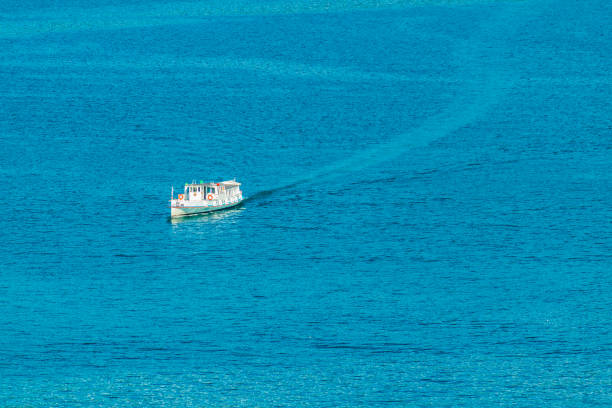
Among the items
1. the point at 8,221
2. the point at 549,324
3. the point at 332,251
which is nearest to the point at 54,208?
the point at 8,221

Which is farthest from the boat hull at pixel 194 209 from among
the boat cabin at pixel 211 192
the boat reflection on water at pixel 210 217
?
the boat cabin at pixel 211 192

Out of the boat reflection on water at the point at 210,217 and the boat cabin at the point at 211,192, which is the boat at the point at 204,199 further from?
the boat reflection on water at the point at 210,217

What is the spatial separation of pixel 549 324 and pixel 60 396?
58444 mm

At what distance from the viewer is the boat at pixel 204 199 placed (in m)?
189

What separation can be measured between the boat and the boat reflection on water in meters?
0.64

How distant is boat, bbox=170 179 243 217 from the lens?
188750 millimetres

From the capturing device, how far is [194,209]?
7495 inches

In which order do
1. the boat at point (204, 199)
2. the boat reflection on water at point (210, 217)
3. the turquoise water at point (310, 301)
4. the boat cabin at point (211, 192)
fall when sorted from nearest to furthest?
the turquoise water at point (310, 301) → the boat reflection on water at point (210, 217) → the boat at point (204, 199) → the boat cabin at point (211, 192)

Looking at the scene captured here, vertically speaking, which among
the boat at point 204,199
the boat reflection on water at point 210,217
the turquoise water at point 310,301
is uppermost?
the turquoise water at point 310,301

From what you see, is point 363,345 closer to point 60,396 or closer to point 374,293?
point 374,293

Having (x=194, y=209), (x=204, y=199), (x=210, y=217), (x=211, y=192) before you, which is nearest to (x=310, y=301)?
(x=210, y=217)

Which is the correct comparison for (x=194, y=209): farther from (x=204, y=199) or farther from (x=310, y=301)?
(x=310, y=301)

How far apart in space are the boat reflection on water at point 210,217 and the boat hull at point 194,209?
524 mm

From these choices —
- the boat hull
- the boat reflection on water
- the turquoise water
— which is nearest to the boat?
the boat hull
